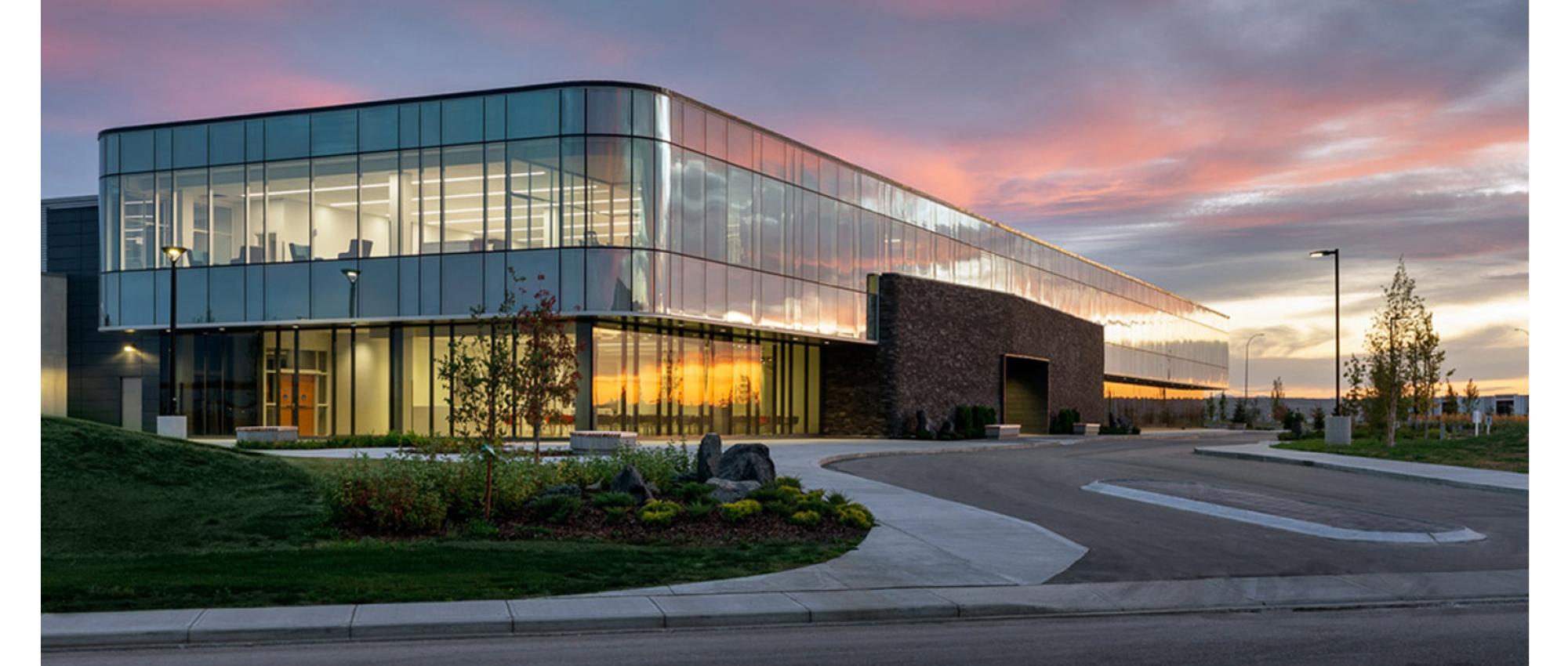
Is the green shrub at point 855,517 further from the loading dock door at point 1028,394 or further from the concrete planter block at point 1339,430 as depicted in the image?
the loading dock door at point 1028,394

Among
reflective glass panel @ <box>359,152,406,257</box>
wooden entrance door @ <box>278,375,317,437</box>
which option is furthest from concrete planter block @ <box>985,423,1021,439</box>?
wooden entrance door @ <box>278,375,317,437</box>

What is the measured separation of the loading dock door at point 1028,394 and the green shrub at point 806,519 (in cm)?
4960

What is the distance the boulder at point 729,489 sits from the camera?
56.0ft

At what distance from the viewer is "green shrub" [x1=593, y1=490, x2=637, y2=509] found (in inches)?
640

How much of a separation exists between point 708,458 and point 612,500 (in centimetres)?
329

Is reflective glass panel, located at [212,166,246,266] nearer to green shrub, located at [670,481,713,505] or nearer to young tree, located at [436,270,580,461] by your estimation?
young tree, located at [436,270,580,461]

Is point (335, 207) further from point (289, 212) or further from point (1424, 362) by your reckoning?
point (1424, 362)

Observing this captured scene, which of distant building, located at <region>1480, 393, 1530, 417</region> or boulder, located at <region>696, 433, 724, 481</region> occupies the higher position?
boulder, located at <region>696, 433, 724, 481</region>

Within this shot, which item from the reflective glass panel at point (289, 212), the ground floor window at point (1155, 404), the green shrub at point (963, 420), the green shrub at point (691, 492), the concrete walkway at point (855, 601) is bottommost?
the ground floor window at point (1155, 404)

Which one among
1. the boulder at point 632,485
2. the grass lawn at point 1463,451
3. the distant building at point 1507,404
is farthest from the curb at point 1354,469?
the distant building at point 1507,404

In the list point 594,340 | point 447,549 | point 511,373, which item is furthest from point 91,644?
point 594,340

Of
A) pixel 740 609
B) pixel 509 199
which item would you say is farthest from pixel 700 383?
pixel 740 609

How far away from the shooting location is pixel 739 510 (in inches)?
631

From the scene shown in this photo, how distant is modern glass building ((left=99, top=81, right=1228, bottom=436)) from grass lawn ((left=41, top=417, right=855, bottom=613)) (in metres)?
20.0
